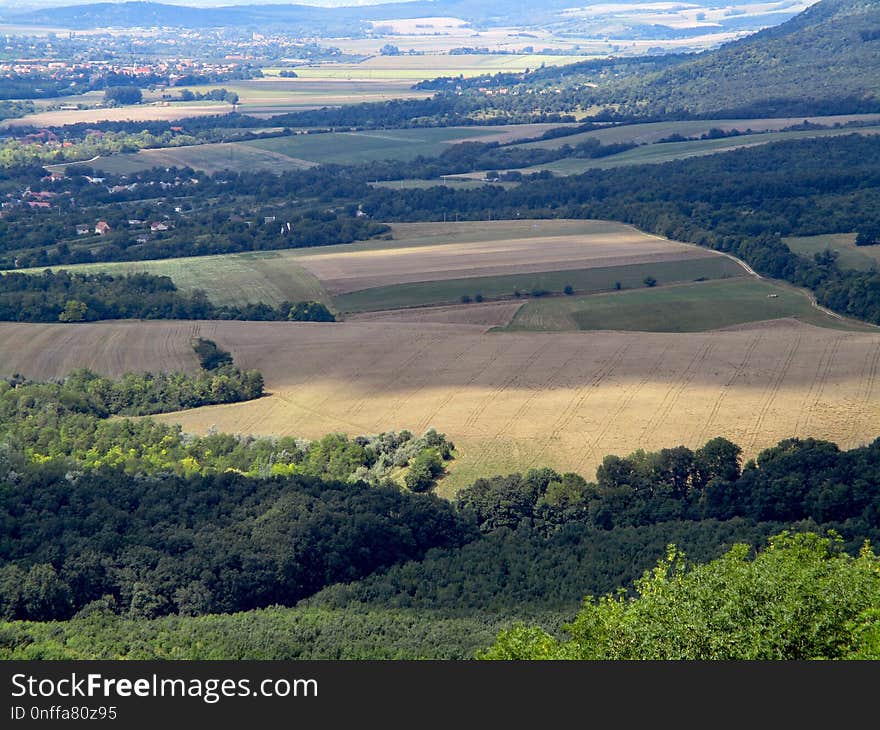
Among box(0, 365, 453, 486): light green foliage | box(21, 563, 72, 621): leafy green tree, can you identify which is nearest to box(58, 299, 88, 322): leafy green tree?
box(0, 365, 453, 486): light green foliage

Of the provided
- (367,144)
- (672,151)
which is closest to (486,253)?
(672,151)

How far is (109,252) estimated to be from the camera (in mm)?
115812

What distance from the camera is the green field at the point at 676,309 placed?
8650 cm

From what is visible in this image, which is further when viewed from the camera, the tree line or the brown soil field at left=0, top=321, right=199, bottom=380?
the tree line

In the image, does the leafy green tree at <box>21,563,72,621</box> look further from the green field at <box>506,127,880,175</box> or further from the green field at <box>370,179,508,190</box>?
the green field at <box>506,127,880,175</box>

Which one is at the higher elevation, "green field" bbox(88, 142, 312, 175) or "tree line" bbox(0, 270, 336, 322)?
"tree line" bbox(0, 270, 336, 322)

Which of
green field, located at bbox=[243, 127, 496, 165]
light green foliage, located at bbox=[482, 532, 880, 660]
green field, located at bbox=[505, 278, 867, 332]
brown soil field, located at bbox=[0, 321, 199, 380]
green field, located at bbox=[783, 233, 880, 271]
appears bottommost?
green field, located at bbox=[243, 127, 496, 165]

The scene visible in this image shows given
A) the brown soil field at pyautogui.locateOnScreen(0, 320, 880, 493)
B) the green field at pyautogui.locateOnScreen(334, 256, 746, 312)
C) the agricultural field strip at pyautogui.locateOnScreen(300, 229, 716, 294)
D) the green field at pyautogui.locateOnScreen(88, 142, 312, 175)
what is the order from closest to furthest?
the brown soil field at pyautogui.locateOnScreen(0, 320, 880, 493) → the green field at pyautogui.locateOnScreen(334, 256, 746, 312) → the agricultural field strip at pyautogui.locateOnScreen(300, 229, 716, 294) → the green field at pyautogui.locateOnScreen(88, 142, 312, 175)

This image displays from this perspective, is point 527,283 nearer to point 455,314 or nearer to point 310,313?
point 455,314

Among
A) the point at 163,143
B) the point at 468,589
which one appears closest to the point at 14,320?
the point at 468,589

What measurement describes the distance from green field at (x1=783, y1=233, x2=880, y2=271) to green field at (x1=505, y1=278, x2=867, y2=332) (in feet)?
28.8

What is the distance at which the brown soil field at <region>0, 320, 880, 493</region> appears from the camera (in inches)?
2450

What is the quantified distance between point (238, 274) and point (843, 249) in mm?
47355

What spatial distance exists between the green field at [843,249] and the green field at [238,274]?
127 ft
